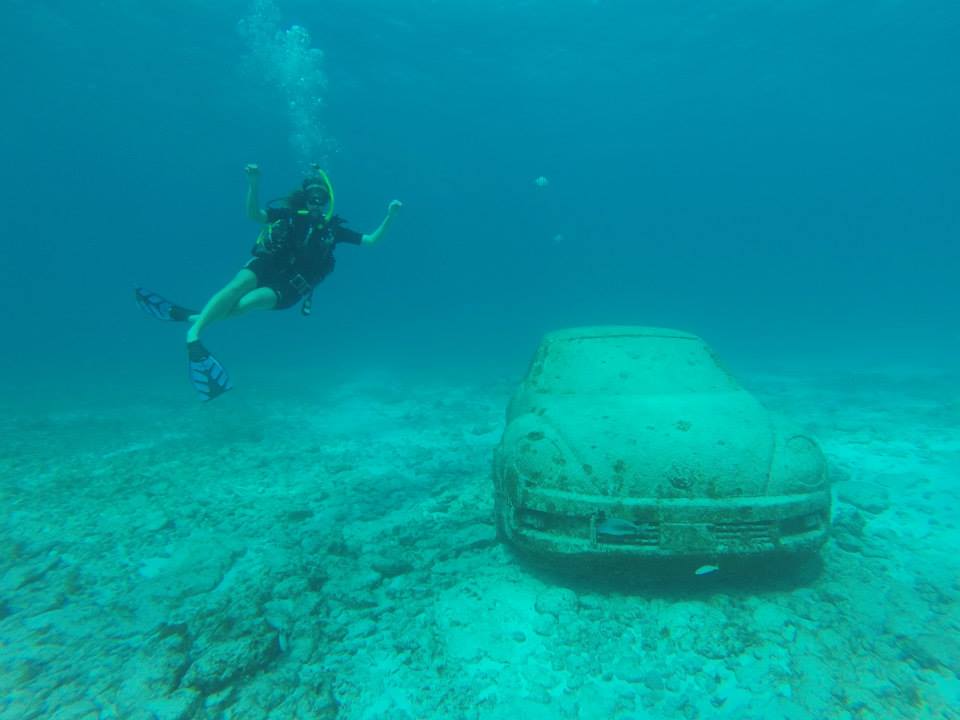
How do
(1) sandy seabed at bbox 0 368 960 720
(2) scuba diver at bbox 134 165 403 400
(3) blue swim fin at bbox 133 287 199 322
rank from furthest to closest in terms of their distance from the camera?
(3) blue swim fin at bbox 133 287 199 322 < (2) scuba diver at bbox 134 165 403 400 < (1) sandy seabed at bbox 0 368 960 720

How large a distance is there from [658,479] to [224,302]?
457cm

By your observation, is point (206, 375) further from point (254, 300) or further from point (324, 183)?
point (324, 183)

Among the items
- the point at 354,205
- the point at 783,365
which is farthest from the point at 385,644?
the point at 354,205

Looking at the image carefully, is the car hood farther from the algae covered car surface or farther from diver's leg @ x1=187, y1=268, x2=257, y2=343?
diver's leg @ x1=187, y1=268, x2=257, y2=343

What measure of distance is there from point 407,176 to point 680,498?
2508 inches

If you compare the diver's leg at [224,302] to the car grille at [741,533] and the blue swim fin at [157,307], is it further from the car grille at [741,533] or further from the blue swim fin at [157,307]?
the car grille at [741,533]

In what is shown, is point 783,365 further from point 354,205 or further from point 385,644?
point 354,205

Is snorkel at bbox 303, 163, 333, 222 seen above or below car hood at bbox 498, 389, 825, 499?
above

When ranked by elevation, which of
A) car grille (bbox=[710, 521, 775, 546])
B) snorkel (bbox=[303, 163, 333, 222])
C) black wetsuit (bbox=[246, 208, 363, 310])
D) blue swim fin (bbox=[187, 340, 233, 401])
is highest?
snorkel (bbox=[303, 163, 333, 222])

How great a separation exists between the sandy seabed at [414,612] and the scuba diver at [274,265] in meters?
1.71

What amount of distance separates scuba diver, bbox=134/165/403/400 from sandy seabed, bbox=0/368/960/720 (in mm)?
1707

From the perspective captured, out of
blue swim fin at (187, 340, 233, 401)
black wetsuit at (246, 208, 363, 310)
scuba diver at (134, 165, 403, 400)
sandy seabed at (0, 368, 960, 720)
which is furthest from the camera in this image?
black wetsuit at (246, 208, 363, 310)

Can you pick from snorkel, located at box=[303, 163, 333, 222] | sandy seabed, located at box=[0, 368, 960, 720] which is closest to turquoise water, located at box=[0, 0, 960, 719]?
sandy seabed, located at box=[0, 368, 960, 720]

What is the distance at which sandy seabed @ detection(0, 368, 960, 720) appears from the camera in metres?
2.51
